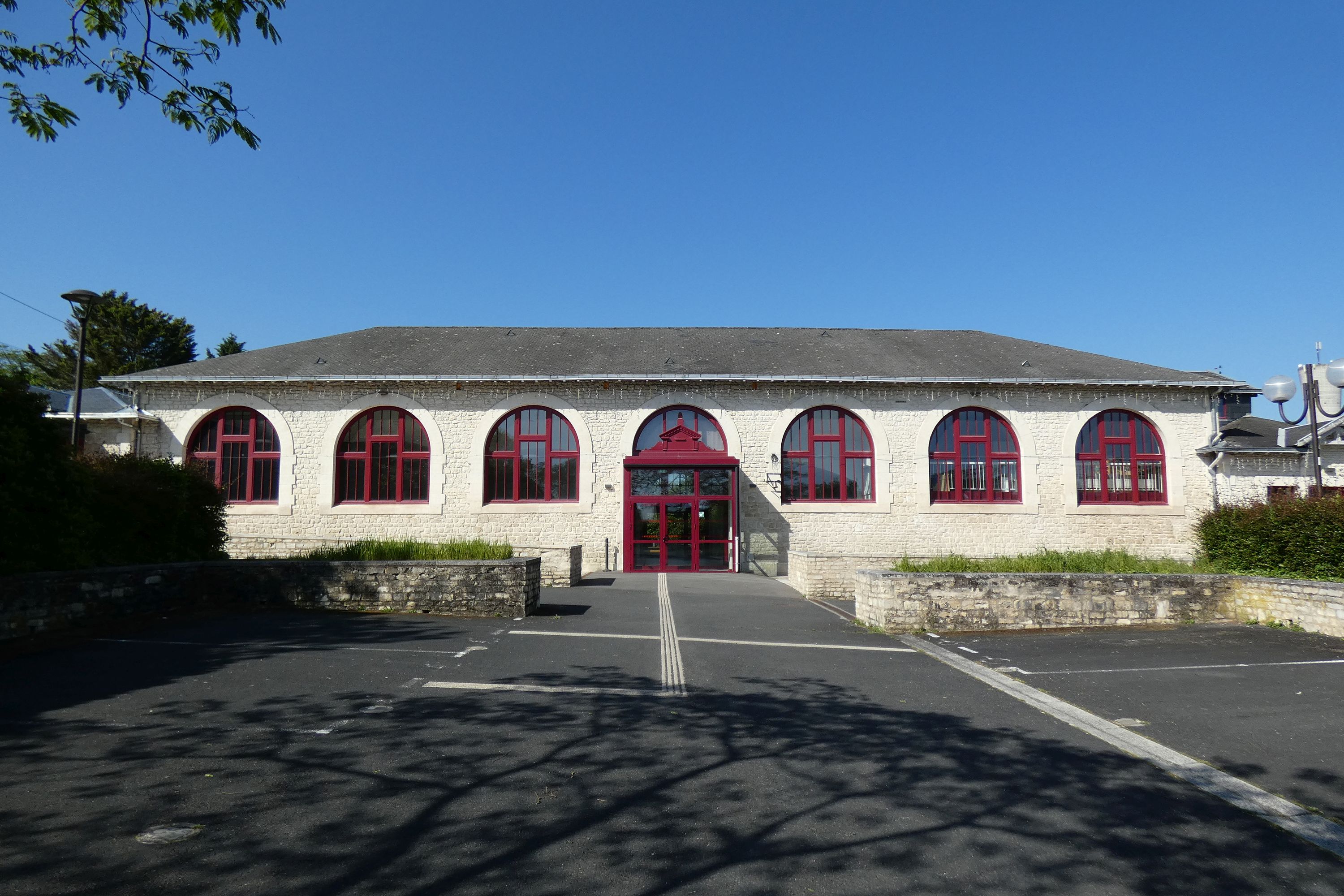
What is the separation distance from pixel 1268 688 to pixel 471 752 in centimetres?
754

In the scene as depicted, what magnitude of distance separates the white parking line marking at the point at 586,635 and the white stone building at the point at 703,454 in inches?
396

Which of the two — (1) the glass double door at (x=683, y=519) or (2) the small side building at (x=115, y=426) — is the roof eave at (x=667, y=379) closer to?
(2) the small side building at (x=115, y=426)

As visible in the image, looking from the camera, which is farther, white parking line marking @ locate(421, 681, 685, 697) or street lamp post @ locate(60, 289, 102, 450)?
street lamp post @ locate(60, 289, 102, 450)

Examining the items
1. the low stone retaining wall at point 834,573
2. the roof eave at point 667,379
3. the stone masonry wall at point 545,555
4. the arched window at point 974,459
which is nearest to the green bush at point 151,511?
the stone masonry wall at point 545,555

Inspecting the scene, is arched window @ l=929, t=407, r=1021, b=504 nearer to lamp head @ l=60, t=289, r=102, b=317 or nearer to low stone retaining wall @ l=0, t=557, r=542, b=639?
low stone retaining wall @ l=0, t=557, r=542, b=639

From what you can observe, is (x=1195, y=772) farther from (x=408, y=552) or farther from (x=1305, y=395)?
(x=1305, y=395)

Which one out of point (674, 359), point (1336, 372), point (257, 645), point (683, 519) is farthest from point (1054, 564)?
point (674, 359)

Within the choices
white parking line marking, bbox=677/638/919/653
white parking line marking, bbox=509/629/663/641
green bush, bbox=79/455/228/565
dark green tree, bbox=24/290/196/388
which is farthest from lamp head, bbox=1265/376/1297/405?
dark green tree, bbox=24/290/196/388

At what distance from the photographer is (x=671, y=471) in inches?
807

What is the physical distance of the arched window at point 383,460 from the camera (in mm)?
20984

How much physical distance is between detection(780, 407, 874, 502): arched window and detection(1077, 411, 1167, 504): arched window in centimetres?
614

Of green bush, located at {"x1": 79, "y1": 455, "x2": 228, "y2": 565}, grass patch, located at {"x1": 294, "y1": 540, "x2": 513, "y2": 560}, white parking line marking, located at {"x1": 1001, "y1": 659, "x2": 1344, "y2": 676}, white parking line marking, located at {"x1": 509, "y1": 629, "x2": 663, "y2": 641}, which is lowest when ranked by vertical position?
white parking line marking, located at {"x1": 1001, "y1": 659, "x2": 1344, "y2": 676}

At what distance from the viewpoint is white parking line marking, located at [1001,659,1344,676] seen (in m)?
8.14

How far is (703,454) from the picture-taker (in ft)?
66.6
